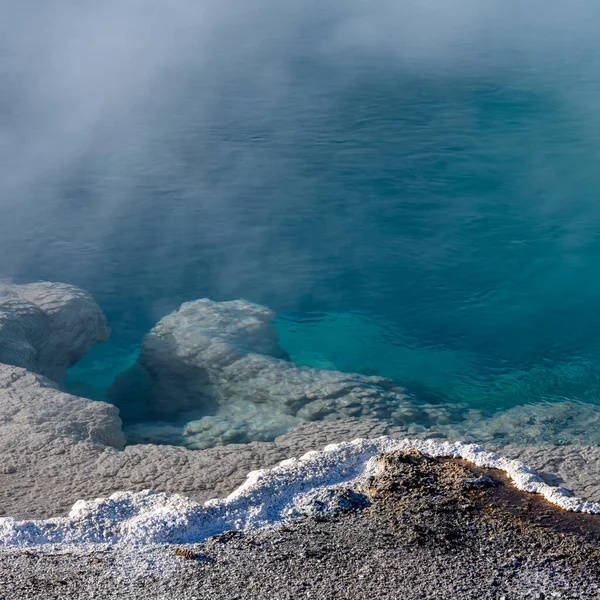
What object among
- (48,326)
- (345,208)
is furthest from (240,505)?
(345,208)

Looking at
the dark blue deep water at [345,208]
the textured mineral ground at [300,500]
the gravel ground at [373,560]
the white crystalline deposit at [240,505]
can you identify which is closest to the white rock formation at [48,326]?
the textured mineral ground at [300,500]

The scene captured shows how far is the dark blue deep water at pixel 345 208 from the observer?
7.07m

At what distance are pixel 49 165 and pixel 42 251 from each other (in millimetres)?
2914

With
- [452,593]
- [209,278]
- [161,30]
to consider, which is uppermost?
[161,30]

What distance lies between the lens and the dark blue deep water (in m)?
7.07

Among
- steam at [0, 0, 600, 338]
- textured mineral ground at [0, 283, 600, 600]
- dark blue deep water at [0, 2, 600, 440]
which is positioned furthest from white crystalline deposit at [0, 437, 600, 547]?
steam at [0, 0, 600, 338]

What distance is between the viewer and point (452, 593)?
2.90m

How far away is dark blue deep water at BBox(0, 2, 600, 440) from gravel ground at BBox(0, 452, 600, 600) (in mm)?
2601

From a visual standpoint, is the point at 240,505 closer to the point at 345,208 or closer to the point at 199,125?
the point at 345,208

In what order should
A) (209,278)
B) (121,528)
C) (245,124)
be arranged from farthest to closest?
(245,124) → (209,278) → (121,528)

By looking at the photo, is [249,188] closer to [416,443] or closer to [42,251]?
[42,251]

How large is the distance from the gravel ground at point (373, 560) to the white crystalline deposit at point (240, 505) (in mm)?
79

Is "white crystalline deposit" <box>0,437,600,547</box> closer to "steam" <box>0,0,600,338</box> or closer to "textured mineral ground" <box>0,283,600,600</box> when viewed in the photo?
"textured mineral ground" <box>0,283,600,600</box>

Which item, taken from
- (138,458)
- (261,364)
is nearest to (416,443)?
(138,458)
